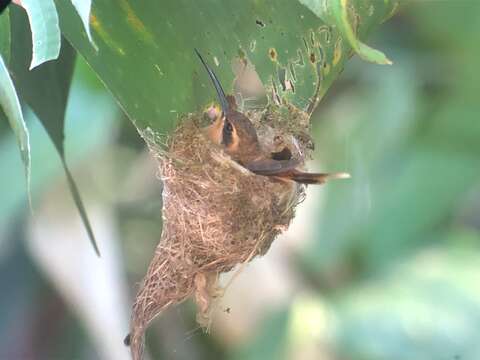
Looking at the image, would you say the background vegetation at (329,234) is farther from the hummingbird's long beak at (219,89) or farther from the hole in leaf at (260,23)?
the hole in leaf at (260,23)

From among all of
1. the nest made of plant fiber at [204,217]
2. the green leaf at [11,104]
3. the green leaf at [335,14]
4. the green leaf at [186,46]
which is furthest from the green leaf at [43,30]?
the nest made of plant fiber at [204,217]

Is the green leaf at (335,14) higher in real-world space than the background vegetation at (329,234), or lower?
higher

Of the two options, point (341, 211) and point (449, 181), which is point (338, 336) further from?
point (449, 181)

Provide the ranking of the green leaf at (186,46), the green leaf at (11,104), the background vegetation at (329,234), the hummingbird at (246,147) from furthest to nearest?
1. the background vegetation at (329,234)
2. the hummingbird at (246,147)
3. the green leaf at (186,46)
4. the green leaf at (11,104)

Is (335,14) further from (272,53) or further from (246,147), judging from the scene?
(246,147)

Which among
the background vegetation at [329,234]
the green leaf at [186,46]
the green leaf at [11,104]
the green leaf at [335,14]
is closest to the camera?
the green leaf at [335,14]

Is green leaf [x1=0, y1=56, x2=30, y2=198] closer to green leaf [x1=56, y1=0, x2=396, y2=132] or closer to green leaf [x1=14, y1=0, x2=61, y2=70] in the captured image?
green leaf [x1=14, y1=0, x2=61, y2=70]

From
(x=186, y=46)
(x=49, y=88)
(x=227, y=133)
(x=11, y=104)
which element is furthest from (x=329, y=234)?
(x=11, y=104)
